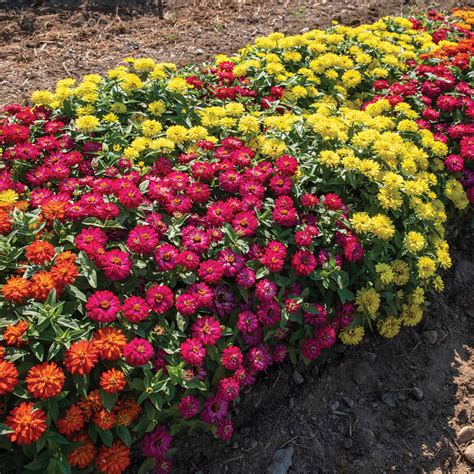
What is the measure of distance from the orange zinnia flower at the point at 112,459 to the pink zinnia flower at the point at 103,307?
0.59 m

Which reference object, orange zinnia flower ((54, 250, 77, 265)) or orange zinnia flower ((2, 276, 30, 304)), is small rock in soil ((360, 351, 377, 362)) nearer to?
orange zinnia flower ((54, 250, 77, 265))

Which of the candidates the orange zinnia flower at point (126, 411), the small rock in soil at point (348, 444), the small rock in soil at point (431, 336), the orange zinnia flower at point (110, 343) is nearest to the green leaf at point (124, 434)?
the orange zinnia flower at point (126, 411)

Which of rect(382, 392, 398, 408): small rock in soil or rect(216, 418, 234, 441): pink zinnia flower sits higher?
rect(216, 418, 234, 441): pink zinnia flower

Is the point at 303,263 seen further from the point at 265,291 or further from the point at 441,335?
the point at 441,335

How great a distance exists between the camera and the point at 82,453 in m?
2.33

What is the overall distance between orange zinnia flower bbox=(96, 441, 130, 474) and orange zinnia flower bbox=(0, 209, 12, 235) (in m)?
1.27

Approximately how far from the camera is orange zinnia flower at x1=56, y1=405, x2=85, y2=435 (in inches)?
89.9

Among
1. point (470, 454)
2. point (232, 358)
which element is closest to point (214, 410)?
point (232, 358)

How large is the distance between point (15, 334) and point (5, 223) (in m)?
0.73

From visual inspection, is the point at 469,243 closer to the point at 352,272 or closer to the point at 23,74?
the point at 352,272

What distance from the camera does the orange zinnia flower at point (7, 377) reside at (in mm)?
2170

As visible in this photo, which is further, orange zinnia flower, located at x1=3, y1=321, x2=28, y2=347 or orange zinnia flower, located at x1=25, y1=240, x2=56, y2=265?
orange zinnia flower, located at x1=25, y1=240, x2=56, y2=265

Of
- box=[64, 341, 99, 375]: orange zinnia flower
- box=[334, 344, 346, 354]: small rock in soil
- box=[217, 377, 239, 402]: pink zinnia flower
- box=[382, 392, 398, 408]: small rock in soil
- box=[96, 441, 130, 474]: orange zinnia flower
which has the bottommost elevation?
box=[382, 392, 398, 408]: small rock in soil

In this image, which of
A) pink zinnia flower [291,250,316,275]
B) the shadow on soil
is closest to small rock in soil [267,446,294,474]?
the shadow on soil
